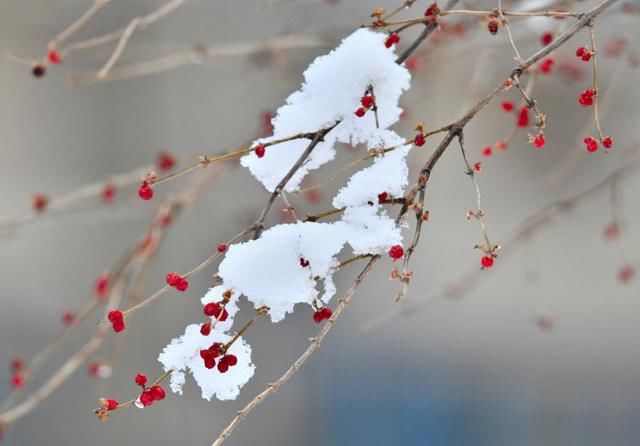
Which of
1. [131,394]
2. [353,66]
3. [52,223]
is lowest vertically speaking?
[353,66]

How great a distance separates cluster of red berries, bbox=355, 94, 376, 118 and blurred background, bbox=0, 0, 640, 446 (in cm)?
220

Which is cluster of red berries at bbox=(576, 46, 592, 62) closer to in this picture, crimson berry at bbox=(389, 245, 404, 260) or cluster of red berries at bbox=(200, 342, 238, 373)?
crimson berry at bbox=(389, 245, 404, 260)

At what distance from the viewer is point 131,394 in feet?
11.9

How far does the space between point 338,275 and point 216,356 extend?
10.4ft

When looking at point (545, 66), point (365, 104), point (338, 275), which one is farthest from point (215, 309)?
point (338, 275)

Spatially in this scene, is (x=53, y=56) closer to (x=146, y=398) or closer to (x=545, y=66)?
(x=146, y=398)

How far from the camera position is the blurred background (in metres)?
3.57

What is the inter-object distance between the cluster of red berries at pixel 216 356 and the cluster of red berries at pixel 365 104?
30cm

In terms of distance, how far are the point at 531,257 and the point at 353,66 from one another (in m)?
3.49

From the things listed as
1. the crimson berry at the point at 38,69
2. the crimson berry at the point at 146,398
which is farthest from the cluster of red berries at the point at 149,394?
the crimson berry at the point at 38,69

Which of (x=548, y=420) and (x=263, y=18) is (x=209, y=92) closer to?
(x=263, y=18)

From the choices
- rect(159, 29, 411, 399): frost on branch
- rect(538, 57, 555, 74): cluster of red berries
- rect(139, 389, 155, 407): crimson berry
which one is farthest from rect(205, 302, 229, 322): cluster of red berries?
rect(538, 57, 555, 74): cluster of red berries

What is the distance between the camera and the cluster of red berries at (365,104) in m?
0.91

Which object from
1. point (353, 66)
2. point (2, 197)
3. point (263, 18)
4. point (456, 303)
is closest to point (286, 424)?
point (456, 303)
